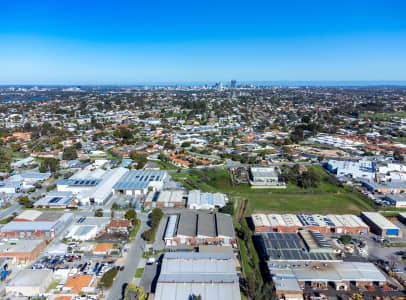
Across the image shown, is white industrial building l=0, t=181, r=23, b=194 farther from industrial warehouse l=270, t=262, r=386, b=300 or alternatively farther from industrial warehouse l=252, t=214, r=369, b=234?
industrial warehouse l=270, t=262, r=386, b=300

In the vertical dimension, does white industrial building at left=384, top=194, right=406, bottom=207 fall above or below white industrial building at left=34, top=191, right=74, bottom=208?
below

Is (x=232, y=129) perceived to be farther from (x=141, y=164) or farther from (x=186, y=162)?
(x=141, y=164)

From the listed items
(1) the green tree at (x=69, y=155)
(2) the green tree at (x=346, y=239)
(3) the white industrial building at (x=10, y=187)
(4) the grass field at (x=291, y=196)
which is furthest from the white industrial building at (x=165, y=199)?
(1) the green tree at (x=69, y=155)

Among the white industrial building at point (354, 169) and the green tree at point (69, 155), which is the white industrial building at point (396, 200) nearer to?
the white industrial building at point (354, 169)

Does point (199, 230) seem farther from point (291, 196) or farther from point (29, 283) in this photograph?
point (291, 196)

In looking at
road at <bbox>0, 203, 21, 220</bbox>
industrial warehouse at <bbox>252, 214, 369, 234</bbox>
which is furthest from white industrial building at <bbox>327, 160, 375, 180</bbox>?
road at <bbox>0, 203, 21, 220</bbox>

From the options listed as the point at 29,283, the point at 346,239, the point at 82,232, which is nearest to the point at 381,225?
the point at 346,239
